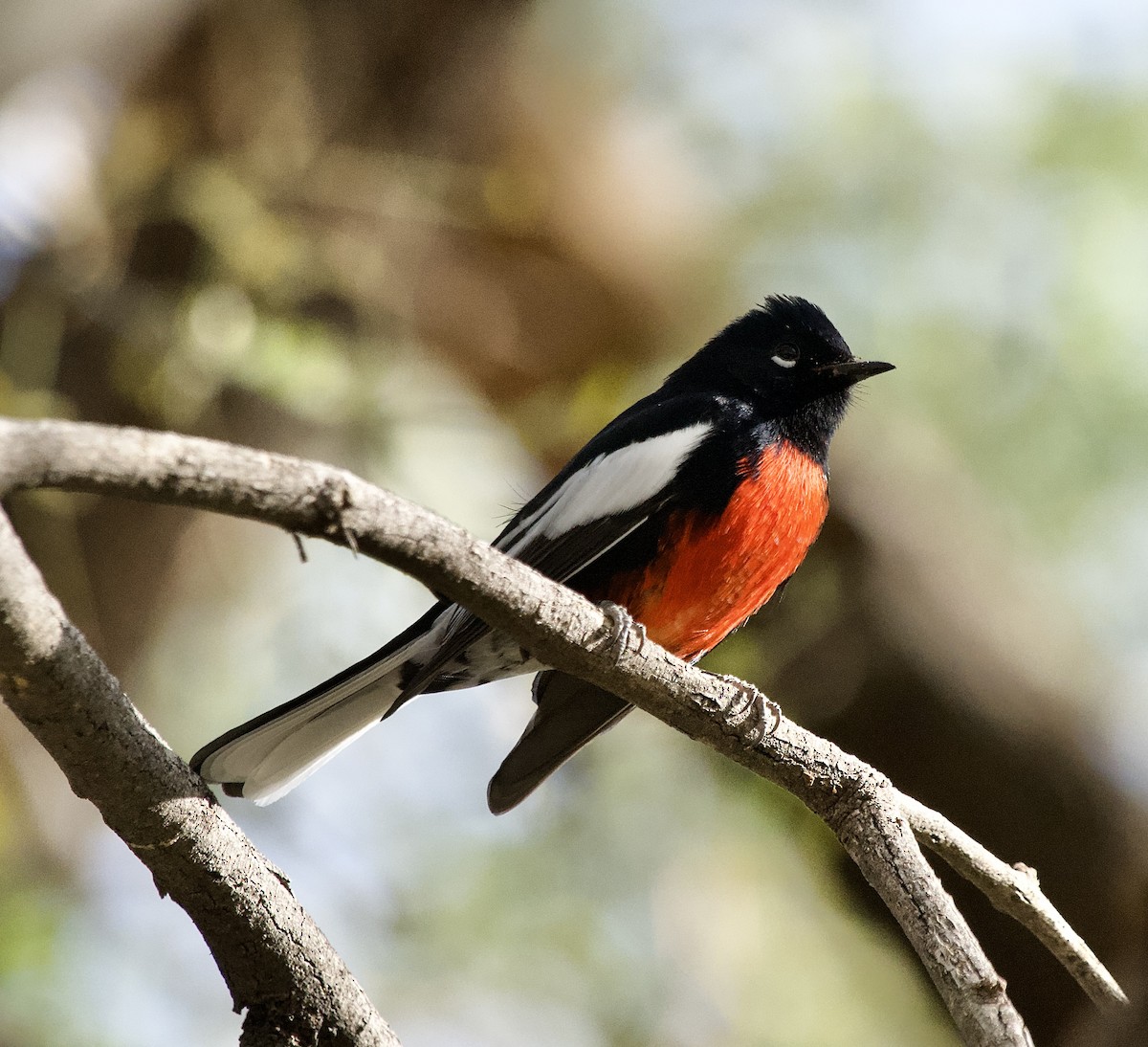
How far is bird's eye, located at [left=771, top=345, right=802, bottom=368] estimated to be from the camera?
4.19m

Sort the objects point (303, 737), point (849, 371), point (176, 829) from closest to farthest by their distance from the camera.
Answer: point (176, 829) < point (303, 737) < point (849, 371)

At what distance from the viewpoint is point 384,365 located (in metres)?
5.36

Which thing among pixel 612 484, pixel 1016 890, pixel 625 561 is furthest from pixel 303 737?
pixel 1016 890

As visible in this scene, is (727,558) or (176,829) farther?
(727,558)

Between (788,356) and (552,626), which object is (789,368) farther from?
(552,626)

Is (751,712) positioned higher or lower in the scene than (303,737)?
lower

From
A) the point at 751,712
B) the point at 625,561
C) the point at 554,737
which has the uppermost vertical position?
the point at 625,561

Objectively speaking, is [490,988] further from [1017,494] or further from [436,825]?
[1017,494]

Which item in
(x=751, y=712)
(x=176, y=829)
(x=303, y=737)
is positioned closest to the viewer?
(x=176, y=829)

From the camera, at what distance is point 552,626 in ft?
7.31

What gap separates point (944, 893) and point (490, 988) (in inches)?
138

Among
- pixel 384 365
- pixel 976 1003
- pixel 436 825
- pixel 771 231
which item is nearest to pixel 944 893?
pixel 976 1003

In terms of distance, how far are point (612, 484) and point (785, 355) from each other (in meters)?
1.00

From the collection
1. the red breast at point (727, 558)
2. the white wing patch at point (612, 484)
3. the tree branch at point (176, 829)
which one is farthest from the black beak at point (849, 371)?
the tree branch at point (176, 829)
